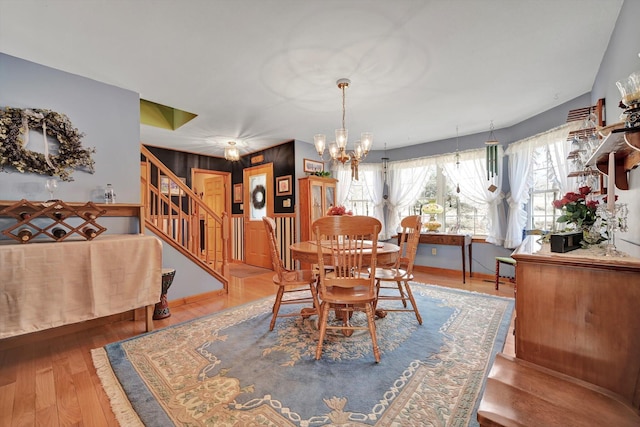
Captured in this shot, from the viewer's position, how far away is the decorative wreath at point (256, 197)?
18.5ft

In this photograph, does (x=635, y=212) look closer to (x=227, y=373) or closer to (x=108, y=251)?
(x=227, y=373)

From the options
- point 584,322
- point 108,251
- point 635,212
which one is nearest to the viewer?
point 584,322

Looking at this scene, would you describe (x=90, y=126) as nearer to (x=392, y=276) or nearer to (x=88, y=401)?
(x=88, y=401)

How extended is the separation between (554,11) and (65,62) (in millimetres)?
3929

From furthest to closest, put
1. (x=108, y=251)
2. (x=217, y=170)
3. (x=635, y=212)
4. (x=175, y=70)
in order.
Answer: (x=217, y=170)
(x=175, y=70)
(x=108, y=251)
(x=635, y=212)

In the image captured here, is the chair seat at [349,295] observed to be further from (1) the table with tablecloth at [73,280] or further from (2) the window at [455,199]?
(2) the window at [455,199]

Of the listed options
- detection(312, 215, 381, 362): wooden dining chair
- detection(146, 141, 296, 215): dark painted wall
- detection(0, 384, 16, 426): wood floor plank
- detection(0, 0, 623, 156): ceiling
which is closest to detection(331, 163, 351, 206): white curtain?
detection(146, 141, 296, 215): dark painted wall

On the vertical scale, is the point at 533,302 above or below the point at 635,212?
below

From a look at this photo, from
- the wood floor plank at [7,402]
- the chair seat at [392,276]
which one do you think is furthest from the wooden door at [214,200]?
the chair seat at [392,276]

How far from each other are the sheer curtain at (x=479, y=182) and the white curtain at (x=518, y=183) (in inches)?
6.2

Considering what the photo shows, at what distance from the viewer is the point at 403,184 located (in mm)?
5434

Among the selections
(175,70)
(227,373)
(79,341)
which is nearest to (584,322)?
(227,373)

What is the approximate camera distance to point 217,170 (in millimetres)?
6113

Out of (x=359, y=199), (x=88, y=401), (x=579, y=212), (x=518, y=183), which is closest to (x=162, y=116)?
(x=88, y=401)
